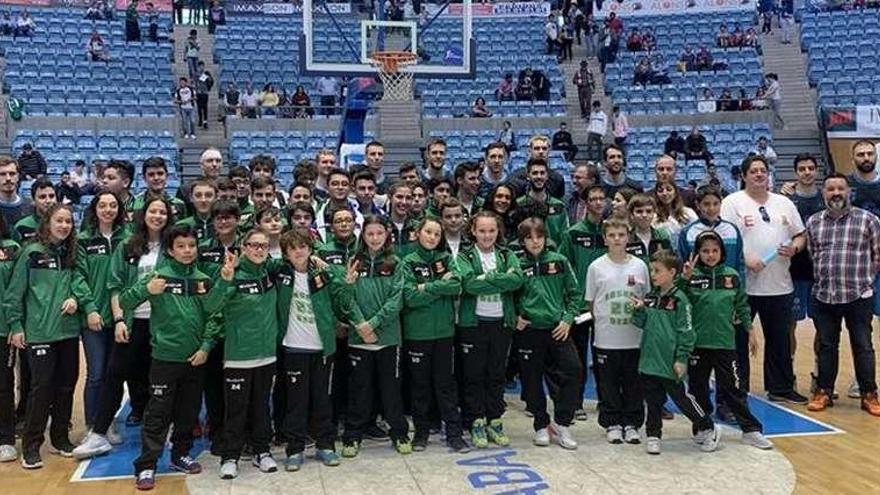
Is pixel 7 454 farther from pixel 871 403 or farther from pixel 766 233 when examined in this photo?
pixel 871 403

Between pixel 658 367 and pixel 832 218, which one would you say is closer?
pixel 658 367

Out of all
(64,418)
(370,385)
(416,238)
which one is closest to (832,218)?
(416,238)

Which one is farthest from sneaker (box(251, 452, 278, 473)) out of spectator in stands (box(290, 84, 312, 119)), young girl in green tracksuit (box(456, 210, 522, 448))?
spectator in stands (box(290, 84, 312, 119))

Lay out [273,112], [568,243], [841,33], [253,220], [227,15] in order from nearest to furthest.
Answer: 1. [253,220]
2. [568,243]
3. [273,112]
4. [841,33]
5. [227,15]

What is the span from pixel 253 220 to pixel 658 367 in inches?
99.8

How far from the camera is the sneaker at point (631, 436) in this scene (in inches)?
202

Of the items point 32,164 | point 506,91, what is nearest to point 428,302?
point 32,164

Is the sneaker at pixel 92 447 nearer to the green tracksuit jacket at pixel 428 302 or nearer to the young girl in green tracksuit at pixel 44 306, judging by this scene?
the young girl in green tracksuit at pixel 44 306

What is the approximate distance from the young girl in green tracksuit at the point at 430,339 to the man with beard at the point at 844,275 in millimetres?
2662

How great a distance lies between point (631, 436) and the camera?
5145mm

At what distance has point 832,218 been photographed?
5832mm

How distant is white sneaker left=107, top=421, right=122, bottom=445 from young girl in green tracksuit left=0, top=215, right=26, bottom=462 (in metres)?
0.52

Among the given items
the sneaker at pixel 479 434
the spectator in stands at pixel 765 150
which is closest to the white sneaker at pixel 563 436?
the sneaker at pixel 479 434

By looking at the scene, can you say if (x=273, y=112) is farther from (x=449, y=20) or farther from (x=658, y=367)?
(x=658, y=367)
